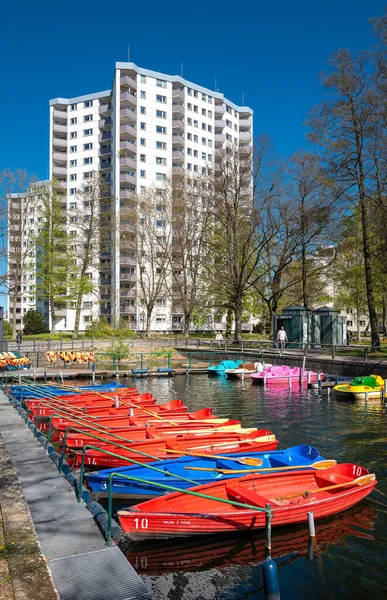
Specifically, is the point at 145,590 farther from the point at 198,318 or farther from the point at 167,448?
the point at 198,318

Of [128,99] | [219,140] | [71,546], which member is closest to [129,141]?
[128,99]

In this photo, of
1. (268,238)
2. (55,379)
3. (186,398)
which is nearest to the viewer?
(186,398)

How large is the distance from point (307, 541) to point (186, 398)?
14.5 m

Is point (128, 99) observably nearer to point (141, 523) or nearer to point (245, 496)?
point (245, 496)

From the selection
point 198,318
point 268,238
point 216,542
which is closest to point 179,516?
point 216,542

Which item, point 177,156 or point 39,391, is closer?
point 39,391

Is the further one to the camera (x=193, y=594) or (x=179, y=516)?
(x=179, y=516)

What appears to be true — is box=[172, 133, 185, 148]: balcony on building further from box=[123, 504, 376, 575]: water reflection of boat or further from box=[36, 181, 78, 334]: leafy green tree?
box=[123, 504, 376, 575]: water reflection of boat

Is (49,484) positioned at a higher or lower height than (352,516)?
higher

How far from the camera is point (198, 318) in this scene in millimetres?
61250

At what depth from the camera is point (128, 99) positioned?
74.4 metres

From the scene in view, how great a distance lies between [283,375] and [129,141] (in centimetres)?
5935

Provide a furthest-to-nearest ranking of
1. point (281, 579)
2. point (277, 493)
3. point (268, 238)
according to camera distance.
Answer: point (268, 238) < point (277, 493) < point (281, 579)

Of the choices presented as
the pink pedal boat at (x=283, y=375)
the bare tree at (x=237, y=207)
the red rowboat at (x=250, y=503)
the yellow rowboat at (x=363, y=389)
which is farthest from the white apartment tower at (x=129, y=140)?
the red rowboat at (x=250, y=503)
